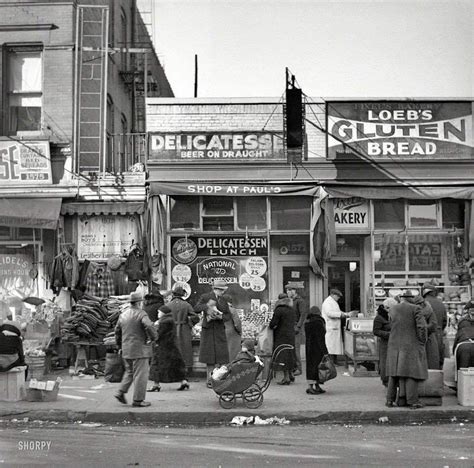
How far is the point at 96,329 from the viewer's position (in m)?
14.4

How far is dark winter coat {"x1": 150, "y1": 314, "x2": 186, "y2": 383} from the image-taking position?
12.3 metres

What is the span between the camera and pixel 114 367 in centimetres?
1242

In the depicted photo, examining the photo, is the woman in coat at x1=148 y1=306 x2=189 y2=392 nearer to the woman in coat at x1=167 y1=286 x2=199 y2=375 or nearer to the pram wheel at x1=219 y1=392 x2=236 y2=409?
the woman in coat at x1=167 y1=286 x2=199 y2=375

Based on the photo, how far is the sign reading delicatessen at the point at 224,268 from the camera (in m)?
16.0

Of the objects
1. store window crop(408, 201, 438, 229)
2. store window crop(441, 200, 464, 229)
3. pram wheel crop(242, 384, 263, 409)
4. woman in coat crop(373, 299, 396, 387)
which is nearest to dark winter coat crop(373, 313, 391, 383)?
woman in coat crop(373, 299, 396, 387)

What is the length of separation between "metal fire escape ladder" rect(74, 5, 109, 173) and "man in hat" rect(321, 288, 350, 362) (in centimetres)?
586

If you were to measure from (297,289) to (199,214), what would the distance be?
284 centimetres

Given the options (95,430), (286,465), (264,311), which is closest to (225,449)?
(286,465)

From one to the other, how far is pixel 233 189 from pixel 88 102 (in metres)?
3.88

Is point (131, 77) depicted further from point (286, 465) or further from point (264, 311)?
point (286, 465)

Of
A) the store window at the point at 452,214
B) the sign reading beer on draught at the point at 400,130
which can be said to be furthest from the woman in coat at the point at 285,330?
the store window at the point at 452,214

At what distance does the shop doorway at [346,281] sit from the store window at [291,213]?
1.35 metres

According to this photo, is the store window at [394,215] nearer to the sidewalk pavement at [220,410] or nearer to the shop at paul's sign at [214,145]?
the shop at paul's sign at [214,145]

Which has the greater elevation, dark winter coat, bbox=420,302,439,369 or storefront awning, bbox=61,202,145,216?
storefront awning, bbox=61,202,145,216
